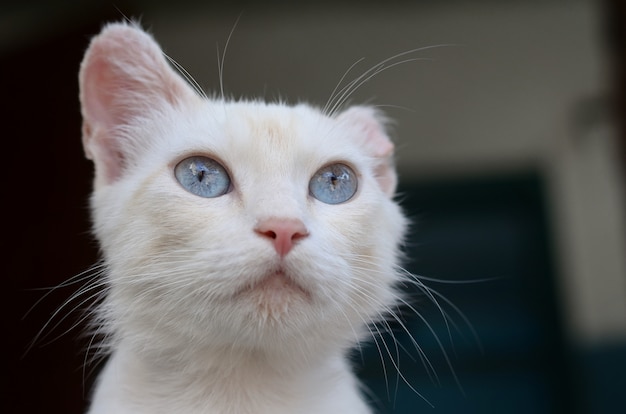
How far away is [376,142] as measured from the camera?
1.21 metres

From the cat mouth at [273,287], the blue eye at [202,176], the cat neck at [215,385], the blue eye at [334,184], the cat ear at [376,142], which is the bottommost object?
the cat neck at [215,385]

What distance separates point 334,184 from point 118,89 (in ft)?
1.15

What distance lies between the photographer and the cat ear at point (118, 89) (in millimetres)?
1034

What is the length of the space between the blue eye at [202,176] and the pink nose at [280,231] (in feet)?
0.36

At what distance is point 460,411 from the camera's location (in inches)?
119

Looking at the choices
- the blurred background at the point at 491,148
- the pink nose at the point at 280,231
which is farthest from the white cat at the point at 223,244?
the blurred background at the point at 491,148

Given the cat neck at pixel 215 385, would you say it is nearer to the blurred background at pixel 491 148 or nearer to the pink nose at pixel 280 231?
the pink nose at pixel 280 231

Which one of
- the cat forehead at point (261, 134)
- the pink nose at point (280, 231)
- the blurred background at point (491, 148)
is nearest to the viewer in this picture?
the pink nose at point (280, 231)

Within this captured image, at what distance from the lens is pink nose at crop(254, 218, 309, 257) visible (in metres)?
0.85

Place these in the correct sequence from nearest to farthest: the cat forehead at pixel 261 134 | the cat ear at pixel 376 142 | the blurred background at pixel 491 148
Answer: the cat forehead at pixel 261 134, the cat ear at pixel 376 142, the blurred background at pixel 491 148

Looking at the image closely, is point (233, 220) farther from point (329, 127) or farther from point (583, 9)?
point (583, 9)

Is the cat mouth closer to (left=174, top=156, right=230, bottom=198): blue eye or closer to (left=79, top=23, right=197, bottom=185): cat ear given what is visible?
(left=174, top=156, right=230, bottom=198): blue eye

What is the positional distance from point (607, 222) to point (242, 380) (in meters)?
2.60

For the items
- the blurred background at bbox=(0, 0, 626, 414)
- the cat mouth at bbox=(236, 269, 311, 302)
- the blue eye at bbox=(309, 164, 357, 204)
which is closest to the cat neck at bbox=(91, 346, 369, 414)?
the cat mouth at bbox=(236, 269, 311, 302)
